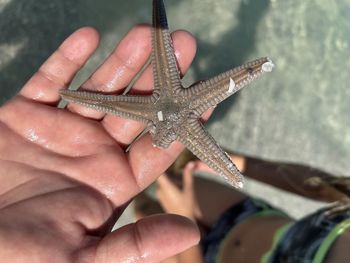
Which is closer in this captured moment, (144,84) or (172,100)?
(172,100)

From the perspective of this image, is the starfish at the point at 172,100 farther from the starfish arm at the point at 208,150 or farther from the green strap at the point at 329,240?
the green strap at the point at 329,240

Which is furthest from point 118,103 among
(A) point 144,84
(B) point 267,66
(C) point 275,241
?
(C) point 275,241

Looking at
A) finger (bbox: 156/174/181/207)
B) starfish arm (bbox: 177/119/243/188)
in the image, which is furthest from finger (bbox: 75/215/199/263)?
finger (bbox: 156/174/181/207)

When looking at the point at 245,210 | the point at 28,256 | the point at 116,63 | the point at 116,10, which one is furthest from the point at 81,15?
the point at 28,256

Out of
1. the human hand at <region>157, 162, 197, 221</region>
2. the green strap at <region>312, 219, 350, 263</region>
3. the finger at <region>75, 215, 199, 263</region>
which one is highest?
the finger at <region>75, 215, 199, 263</region>

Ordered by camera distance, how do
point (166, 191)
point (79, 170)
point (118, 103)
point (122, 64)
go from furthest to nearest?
point (166, 191), point (122, 64), point (118, 103), point (79, 170)

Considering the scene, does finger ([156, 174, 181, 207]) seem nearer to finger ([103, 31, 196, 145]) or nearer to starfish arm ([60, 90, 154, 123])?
finger ([103, 31, 196, 145])

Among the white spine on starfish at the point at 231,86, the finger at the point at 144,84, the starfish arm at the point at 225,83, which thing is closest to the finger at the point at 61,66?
the finger at the point at 144,84

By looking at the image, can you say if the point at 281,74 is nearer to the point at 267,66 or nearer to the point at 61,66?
the point at 267,66
